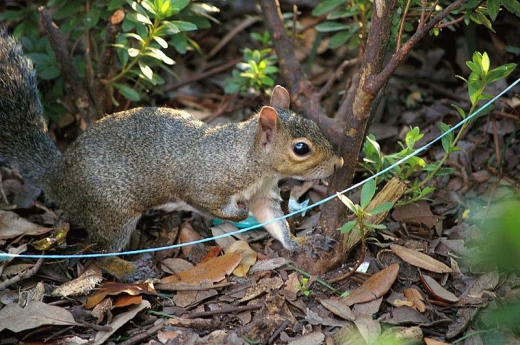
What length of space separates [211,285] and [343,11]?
A: 210 centimetres

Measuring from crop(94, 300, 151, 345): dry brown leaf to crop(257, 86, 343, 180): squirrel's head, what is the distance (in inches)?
41.2

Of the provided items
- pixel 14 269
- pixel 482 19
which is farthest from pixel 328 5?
pixel 14 269

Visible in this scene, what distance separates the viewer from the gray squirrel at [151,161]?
12.3 feet

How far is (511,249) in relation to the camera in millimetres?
1157

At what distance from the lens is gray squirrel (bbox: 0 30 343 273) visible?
375cm

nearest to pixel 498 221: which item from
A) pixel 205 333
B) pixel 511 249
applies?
pixel 511 249

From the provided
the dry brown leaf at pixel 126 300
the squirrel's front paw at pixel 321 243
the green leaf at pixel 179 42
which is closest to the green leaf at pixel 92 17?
the green leaf at pixel 179 42

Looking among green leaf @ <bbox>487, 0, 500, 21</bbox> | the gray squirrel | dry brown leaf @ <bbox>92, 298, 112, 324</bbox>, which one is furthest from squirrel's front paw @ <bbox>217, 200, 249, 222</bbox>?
green leaf @ <bbox>487, 0, 500, 21</bbox>

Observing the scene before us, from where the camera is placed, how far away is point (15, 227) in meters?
3.87

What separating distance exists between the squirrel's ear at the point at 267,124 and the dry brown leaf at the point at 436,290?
1.09m

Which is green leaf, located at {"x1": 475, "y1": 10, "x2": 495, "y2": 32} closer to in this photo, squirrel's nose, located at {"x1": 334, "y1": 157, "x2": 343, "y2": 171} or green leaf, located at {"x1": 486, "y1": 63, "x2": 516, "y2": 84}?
green leaf, located at {"x1": 486, "y1": 63, "x2": 516, "y2": 84}

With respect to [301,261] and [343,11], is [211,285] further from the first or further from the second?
[343,11]

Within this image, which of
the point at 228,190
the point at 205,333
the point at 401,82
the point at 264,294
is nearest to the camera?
the point at 205,333

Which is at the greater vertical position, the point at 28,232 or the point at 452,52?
the point at 452,52
